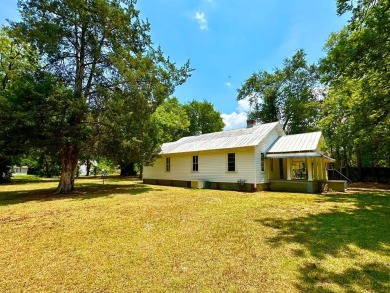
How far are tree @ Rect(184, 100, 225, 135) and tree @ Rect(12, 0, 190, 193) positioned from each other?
3248cm

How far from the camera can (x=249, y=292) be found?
3174 mm

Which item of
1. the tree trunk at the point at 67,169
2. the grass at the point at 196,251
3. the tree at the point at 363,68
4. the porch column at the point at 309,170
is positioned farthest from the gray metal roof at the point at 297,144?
the tree trunk at the point at 67,169

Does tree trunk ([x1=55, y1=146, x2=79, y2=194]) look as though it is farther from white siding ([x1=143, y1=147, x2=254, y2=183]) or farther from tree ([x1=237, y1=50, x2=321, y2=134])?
tree ([x1=237, y1=50, x2=321, y2=134])

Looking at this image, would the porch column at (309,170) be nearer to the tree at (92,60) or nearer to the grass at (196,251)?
the grass at (196,251)

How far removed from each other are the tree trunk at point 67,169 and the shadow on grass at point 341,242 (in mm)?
12535

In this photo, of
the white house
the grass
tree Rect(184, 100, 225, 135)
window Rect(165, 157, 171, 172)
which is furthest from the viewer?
tree Rect(184, 100, 225, 135)

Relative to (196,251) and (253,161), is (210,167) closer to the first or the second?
(253,161)

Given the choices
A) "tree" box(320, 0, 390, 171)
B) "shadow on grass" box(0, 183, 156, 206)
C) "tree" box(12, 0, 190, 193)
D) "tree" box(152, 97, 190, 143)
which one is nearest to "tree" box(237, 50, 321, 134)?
"tree" box(152, 97, 190, 143)

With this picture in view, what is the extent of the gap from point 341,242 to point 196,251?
11.1 feet

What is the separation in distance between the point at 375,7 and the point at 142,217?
38.6ft

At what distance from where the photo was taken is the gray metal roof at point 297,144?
48.1 feet

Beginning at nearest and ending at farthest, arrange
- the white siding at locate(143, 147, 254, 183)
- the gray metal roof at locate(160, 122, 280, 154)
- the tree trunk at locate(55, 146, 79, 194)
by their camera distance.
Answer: the tree trunk at locate(55, 146, 79, 194) < the white siding at locate(143, 147, 254, 183) < the gray metal roof at locate(160, 122, 280, 154)

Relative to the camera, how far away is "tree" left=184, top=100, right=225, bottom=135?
48.4 metres

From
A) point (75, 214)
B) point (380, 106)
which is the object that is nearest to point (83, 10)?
point (75, 214)
